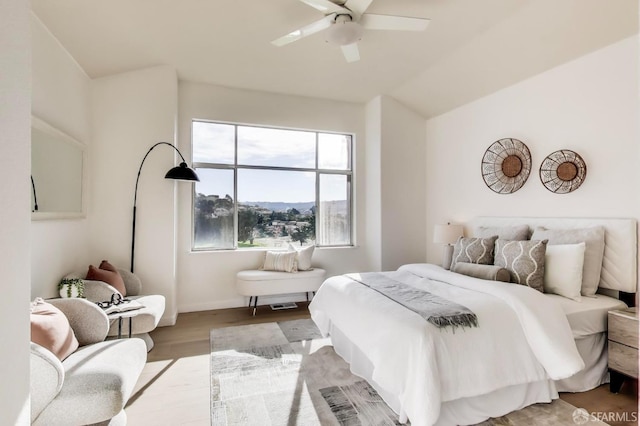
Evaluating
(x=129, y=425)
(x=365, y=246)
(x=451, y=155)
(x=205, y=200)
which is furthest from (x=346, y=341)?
→ (x=451, y=155)

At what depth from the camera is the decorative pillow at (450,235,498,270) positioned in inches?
124

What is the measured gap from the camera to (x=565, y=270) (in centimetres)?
262

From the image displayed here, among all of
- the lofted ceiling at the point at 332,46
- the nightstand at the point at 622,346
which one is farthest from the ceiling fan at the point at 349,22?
the nightstand at the point at 622,346

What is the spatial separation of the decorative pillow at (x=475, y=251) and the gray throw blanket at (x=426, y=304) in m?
0.91

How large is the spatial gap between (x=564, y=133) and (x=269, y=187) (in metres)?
3.54

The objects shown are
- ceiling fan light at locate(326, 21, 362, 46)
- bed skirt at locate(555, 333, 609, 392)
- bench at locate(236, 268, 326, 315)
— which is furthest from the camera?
bench at locate(236, 268, 326, 315)

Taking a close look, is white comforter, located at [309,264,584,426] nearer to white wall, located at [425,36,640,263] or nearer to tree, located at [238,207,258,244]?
white wall, located at [425,36,640,263]

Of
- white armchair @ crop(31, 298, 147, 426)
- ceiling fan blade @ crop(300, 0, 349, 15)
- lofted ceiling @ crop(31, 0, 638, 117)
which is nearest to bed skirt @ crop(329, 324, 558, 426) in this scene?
white armchair @ crop(31, 298, 147, 426)

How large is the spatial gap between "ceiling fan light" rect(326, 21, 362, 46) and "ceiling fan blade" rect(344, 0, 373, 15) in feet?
0.28

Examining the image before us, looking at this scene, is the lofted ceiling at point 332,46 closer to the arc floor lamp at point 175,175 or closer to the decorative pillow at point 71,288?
the arc floor lamp at point 175,175

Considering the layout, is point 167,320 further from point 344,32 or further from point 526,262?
point 526,262

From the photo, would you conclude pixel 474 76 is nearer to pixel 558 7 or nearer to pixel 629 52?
pixel 558 7

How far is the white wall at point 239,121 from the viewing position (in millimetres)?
4180

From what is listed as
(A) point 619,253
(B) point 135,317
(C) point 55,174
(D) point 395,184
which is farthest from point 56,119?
(A) point 619,253
